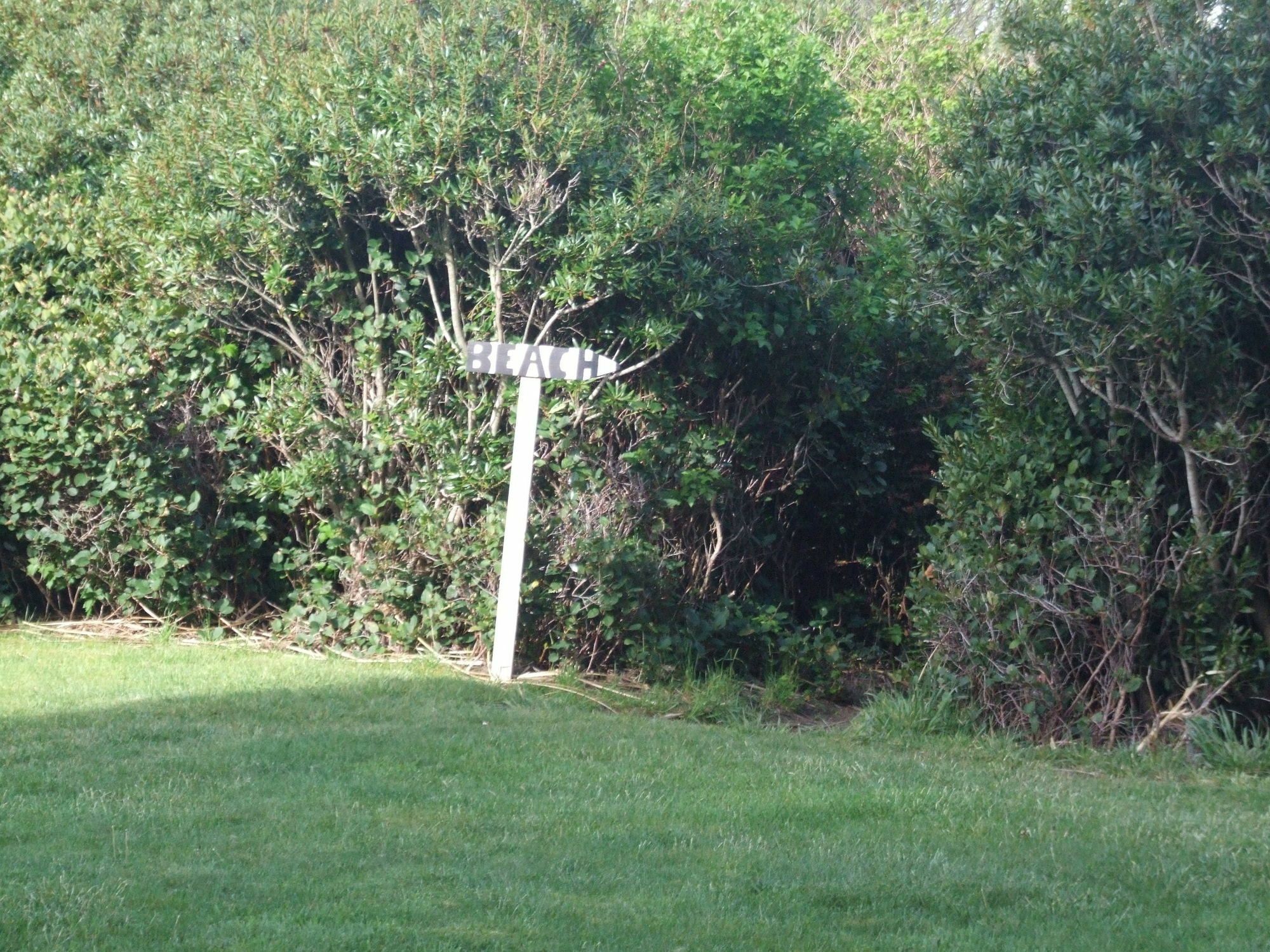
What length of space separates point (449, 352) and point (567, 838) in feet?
18.6

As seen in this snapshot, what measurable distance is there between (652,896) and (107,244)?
918 cm

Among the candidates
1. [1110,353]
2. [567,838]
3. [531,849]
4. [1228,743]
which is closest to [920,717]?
[1228,743]

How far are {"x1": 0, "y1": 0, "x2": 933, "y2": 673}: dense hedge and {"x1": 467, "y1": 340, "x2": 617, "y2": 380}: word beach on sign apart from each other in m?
0.84

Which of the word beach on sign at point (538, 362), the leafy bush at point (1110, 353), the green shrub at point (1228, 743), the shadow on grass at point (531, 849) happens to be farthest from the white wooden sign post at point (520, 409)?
the green shrub at point (1228, 743)

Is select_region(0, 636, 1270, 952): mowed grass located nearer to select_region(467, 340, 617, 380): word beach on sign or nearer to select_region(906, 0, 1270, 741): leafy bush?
select_region(906, 0, 1270, 741): leafy bush

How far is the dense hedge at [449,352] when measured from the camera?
33.2 ft

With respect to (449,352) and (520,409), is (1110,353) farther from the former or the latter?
(449,352)

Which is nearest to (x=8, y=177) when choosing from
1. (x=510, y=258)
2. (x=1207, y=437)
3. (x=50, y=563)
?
(x=50, y=563)

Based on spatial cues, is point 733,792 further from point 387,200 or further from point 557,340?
point 387,200

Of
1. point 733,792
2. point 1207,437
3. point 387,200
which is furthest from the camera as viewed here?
point 387,200

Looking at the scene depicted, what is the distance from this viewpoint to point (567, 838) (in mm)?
5574

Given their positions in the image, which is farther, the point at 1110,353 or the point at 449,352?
the point at 449,352

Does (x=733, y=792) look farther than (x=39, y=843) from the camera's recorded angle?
Yes

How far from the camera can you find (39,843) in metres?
5.25
